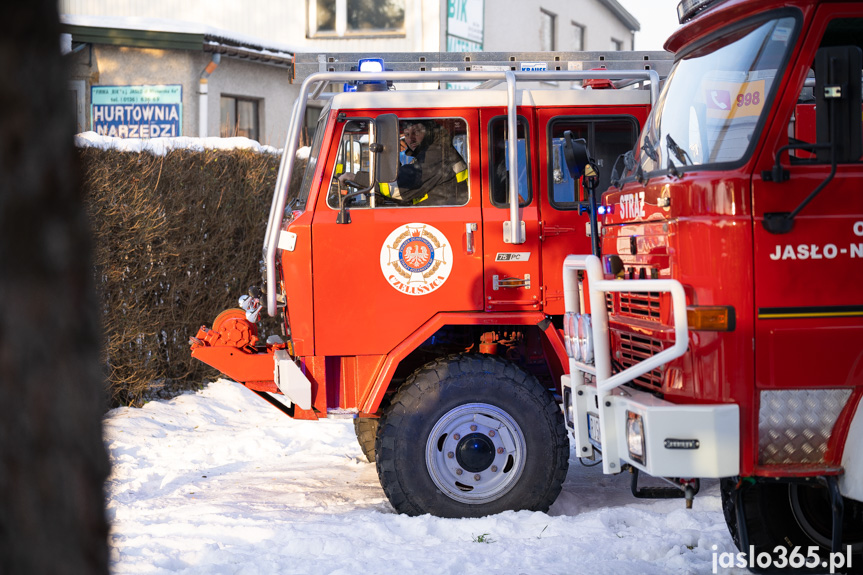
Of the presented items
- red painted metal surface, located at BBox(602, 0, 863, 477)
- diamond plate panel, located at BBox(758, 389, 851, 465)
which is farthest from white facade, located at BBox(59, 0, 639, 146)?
diamond plate panel, located at BBox(758, 389, 851, 465)

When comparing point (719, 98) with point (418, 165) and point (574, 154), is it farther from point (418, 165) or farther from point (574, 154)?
point (418, 165)

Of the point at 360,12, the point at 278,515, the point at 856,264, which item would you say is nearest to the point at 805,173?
the point at 856,264

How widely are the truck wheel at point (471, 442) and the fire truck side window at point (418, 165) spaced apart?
1.06 meters

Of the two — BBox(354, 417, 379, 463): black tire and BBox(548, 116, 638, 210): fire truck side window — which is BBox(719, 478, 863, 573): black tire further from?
BBox(354, 417, 379, 463): black tire

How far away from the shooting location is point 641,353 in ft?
14.9

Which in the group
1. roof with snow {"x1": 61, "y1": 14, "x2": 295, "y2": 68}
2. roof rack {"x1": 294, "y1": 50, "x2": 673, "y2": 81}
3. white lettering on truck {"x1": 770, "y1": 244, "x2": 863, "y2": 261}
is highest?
roof with snow {"x1": 61, "y1": 14, "x2": 295, "y2": 68}

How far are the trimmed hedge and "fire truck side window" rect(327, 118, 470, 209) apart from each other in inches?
133

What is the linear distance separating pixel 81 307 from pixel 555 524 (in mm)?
4364

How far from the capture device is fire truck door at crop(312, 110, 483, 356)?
5703mm

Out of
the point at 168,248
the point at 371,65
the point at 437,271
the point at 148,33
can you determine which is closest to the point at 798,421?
the point at 437,271

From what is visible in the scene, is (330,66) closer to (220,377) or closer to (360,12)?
(220,377)

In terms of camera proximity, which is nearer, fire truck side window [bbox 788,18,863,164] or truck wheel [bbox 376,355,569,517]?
fire truck side window [bbox 788,18,863,164]

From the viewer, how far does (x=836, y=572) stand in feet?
14.5

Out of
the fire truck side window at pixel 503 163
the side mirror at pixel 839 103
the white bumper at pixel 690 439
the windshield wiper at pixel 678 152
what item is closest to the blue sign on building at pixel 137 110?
the fire truck side window at pixel 503 163
